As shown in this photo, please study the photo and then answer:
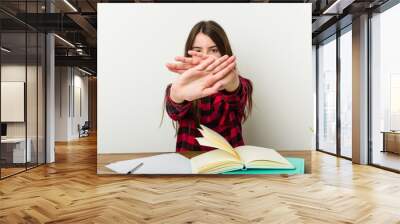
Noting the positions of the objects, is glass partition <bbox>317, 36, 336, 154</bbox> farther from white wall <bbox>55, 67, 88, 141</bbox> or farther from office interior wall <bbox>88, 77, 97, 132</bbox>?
office interior wall <bbox>88, 77, 97, 132</bbox>

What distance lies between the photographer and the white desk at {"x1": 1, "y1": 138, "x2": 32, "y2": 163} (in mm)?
5773

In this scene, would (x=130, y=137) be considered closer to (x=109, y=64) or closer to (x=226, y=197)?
(x=109, y=64)

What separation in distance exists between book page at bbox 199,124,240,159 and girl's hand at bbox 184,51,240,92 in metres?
0.50

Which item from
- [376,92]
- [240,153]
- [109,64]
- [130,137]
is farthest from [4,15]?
[376,92]

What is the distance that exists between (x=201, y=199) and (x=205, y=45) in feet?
5.53

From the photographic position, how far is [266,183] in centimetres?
508

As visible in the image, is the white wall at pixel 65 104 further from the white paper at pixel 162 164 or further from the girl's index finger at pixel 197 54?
the girl's index finger at pixel 197 54

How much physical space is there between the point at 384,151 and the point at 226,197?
12.9ft

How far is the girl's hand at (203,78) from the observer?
14.0ft

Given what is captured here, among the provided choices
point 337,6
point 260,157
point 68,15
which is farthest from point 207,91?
point 68,15

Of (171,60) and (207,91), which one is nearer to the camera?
(207,91)

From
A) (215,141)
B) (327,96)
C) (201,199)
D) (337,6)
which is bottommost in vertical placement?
(201,199)

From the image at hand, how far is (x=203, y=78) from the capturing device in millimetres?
4281

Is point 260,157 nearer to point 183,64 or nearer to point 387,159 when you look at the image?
point 183,64
